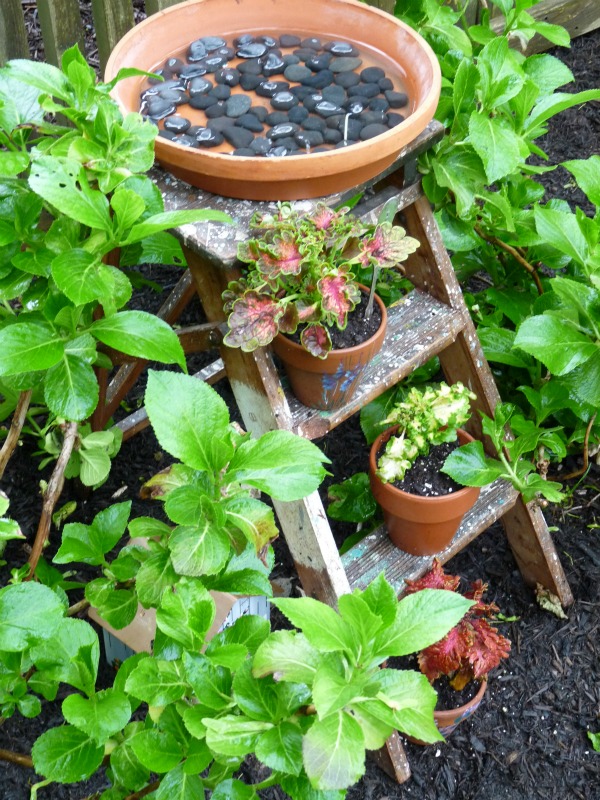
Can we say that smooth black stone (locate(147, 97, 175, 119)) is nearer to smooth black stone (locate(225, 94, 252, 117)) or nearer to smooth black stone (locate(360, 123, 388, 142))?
smooth black stone (locate(225, 94, 252, 117))

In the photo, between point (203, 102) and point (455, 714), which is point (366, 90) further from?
point (455, 714)

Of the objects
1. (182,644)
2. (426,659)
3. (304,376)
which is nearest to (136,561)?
(182,644)

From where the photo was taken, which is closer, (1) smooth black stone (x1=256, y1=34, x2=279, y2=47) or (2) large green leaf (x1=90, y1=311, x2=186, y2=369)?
(2) large green leaf (x1=90, y1=311, x2=186, y2=369)

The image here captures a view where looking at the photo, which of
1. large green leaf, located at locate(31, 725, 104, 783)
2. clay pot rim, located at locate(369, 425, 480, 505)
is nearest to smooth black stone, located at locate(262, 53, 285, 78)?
clay pot rim, located at locate(369, 425, 480, 505)

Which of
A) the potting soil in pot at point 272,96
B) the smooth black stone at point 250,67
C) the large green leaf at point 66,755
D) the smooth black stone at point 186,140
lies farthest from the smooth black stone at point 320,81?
the large green leaf at point 66,755

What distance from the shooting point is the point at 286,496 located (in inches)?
44.7

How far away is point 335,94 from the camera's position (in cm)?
177

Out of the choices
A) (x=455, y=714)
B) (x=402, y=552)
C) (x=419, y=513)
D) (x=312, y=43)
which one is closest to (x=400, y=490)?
(x=419, y=513)

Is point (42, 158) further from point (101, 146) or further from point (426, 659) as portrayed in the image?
point (426, 659)

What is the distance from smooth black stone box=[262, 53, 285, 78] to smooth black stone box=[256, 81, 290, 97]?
4 centimetres

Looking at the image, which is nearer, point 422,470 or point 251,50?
point 251,50

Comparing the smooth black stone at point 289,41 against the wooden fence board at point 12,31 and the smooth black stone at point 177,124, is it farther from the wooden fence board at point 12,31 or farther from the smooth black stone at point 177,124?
the wooden fence board at point 12,31

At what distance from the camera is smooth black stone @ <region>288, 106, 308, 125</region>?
1730 millimetres

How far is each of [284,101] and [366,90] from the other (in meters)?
0.17
